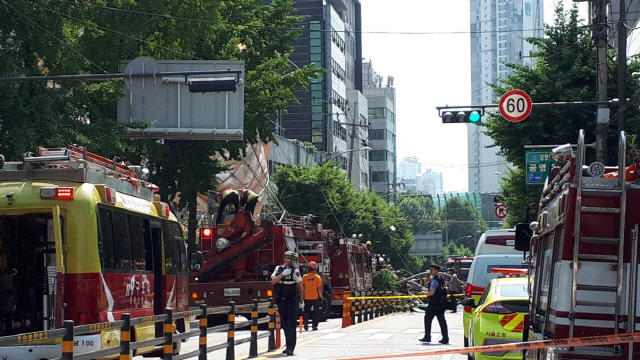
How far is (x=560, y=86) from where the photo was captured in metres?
31.9

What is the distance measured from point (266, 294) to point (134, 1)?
8464 millimetres

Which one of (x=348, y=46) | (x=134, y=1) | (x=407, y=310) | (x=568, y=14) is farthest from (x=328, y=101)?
(x=134, y=1)

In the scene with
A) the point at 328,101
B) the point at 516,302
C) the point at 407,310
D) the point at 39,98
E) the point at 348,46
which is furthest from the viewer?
the point at 348,46

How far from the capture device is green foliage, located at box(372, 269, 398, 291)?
48.7 metres

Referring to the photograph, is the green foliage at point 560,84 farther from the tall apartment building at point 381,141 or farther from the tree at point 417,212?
the tree at point 417,212

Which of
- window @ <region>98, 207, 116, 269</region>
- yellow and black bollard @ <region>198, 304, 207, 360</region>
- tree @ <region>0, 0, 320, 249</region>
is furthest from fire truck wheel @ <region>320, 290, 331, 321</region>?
window @ <region>98, 207, 116, 269</region>

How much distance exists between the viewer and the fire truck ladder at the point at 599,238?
7906mm

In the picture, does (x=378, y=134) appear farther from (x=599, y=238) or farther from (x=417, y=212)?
(x=599, y=238)

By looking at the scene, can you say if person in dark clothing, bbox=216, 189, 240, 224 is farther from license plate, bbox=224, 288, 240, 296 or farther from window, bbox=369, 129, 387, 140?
window, bbox=369, 129, 387, 140

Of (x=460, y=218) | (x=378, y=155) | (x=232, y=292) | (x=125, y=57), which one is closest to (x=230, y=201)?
(x=232, y=292)

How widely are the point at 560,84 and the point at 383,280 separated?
64.8 feet

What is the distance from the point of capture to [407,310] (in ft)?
164

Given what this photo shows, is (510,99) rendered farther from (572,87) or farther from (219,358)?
(219,358)

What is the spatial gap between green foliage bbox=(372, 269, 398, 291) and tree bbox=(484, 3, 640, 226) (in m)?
15.8
